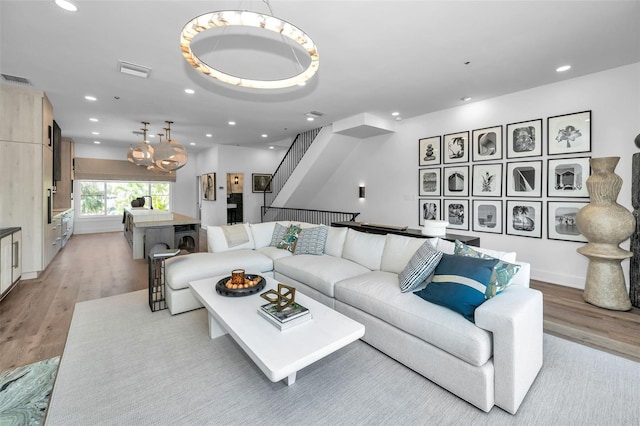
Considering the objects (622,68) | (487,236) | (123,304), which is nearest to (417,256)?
(487,236)

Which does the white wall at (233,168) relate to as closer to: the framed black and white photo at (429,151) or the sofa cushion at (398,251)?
the framed black and white photo at (429,151)

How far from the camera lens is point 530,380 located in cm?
192

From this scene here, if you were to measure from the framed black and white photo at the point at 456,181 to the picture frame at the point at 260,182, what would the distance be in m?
6.03

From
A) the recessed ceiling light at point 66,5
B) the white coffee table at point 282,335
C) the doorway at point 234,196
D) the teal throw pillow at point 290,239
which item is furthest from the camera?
the doorway at point 234,196

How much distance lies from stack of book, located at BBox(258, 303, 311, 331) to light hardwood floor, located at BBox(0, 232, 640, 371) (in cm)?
192

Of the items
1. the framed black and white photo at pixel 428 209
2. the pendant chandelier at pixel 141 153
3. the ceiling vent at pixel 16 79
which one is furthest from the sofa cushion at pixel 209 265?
the framed black and white photo at pixel 428 209

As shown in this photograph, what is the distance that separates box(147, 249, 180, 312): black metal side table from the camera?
3.22 metres

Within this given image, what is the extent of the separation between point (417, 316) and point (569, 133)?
12.6 ft

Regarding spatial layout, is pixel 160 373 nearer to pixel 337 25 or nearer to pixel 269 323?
pixel 269 323

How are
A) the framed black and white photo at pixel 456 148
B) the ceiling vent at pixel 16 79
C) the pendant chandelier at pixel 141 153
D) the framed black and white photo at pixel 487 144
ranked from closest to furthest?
the ceiling vent at pixel 16 79 < the framed black and white photo at pixel 487 144 < the framed black and white photo at pixel 456 148 < the pendant chandelier at pixel 141 153

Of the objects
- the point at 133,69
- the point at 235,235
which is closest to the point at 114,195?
the point at 133,69

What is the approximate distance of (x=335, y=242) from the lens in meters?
3.94

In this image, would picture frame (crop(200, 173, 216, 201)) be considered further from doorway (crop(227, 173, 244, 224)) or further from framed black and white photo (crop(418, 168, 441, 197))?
framed black and white photo (crop(418, 168, 441, 197))

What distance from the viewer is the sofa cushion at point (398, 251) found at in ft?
9.88
